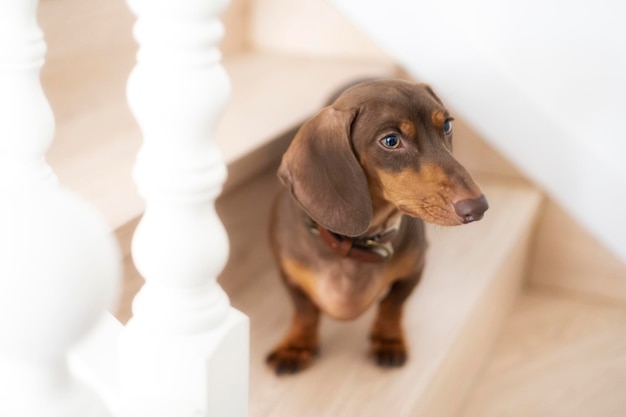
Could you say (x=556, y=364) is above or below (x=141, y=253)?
below

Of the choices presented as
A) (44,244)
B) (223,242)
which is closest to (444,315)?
(223,242)

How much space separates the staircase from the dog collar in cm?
21

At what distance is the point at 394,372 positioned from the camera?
3.89ft

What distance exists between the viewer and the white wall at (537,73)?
1.57 meters

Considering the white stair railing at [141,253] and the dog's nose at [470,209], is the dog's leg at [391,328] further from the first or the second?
the white stair railing at [141,253]

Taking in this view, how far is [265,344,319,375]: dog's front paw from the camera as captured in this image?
1.17m

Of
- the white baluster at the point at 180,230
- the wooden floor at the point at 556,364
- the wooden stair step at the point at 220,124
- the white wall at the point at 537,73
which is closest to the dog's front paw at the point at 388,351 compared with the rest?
the wooden floor at the point at 556,364

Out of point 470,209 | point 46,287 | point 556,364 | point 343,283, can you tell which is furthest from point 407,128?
point 556,364

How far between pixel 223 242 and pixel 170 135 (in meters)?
0.12

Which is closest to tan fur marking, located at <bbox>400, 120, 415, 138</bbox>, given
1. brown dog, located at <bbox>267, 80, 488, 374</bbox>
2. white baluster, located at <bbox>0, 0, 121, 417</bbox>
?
brown dog, located at <bbox>267, 80, 488, 374</bbox>

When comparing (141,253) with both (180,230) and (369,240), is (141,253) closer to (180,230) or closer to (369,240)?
(180,230)

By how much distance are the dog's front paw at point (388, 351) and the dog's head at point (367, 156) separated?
1.01 feet

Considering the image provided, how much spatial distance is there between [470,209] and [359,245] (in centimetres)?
23

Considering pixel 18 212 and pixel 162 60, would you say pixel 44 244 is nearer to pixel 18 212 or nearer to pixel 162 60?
pixel 18 212
